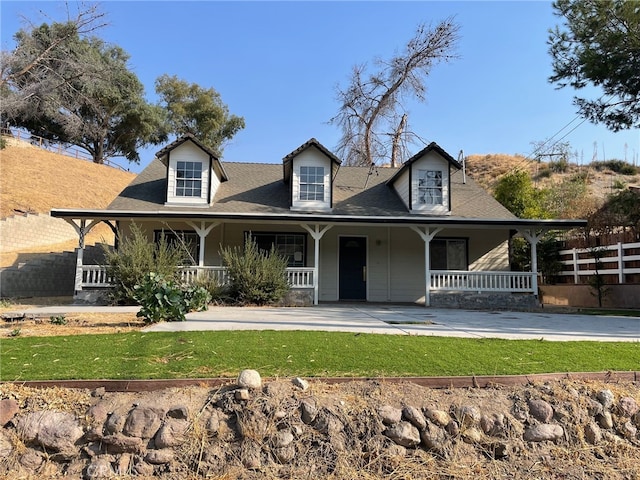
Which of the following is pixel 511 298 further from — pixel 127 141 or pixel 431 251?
pixel 127 141

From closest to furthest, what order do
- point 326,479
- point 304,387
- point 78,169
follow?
point 326,479, point 304,387, point 78,169

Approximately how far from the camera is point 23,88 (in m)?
16.8

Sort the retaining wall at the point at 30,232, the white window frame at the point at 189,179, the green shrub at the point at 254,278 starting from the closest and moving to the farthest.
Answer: the green shrub at the point at 254,278
the white window frame at the point at 189,179
the retaining wall at the point at 30,232

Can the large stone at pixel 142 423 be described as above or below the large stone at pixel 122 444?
above

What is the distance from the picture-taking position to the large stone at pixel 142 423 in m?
3.94

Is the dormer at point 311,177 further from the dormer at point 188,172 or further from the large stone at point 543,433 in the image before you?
the large stone at point 543,433

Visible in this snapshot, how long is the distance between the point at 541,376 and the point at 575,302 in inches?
551

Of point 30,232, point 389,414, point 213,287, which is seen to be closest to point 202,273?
point 213,287

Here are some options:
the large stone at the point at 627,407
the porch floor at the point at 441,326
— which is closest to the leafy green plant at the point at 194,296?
the porch floor at the point at 441,326

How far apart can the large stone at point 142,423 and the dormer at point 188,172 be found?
11077 mm

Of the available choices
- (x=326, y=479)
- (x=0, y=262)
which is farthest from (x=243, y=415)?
(x=0, y=262)

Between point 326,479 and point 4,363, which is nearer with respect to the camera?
point 326,479

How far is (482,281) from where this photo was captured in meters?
14.2

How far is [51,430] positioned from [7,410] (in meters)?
0.50
